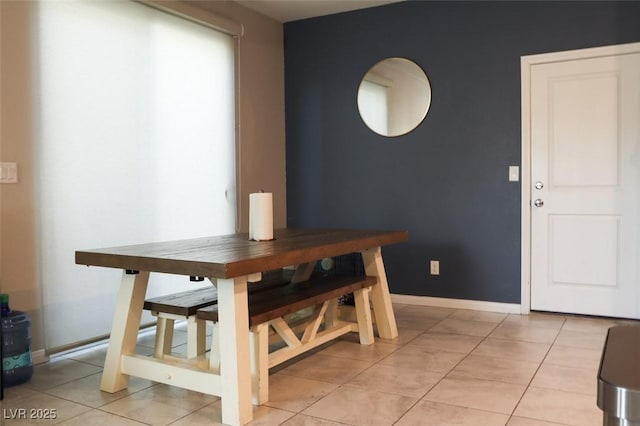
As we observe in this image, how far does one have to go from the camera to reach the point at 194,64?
161 inches

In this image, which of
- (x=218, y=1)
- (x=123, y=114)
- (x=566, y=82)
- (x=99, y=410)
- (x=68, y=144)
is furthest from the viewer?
(x=218, y=1)

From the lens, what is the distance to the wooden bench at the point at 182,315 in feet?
8.29

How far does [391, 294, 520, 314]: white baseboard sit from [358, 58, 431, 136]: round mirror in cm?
133

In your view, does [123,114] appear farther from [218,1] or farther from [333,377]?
[333,377]

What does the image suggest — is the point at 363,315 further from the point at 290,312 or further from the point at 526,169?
the point at 526,169

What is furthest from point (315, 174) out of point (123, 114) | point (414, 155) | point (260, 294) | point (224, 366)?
point (224, 366)

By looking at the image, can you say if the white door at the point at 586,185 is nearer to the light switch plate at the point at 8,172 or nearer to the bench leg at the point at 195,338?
the bench leg at the point at 195,338

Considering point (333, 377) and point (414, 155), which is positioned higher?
point (414, 155)

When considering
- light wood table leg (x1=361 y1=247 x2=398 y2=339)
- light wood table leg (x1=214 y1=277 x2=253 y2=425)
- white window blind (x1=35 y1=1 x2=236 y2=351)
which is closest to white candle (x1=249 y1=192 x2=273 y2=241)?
light wood table leg (x1=214 y1=277 x2=253 y2=425)

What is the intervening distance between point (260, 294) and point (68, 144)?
4.63 feet

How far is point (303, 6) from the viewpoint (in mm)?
4582

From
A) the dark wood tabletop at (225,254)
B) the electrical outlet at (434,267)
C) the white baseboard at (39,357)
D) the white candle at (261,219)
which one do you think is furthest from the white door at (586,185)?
Answer: the white baseboard at (39,357)

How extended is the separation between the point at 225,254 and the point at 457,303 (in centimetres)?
254

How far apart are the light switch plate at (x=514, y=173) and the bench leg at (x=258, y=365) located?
242 cm
